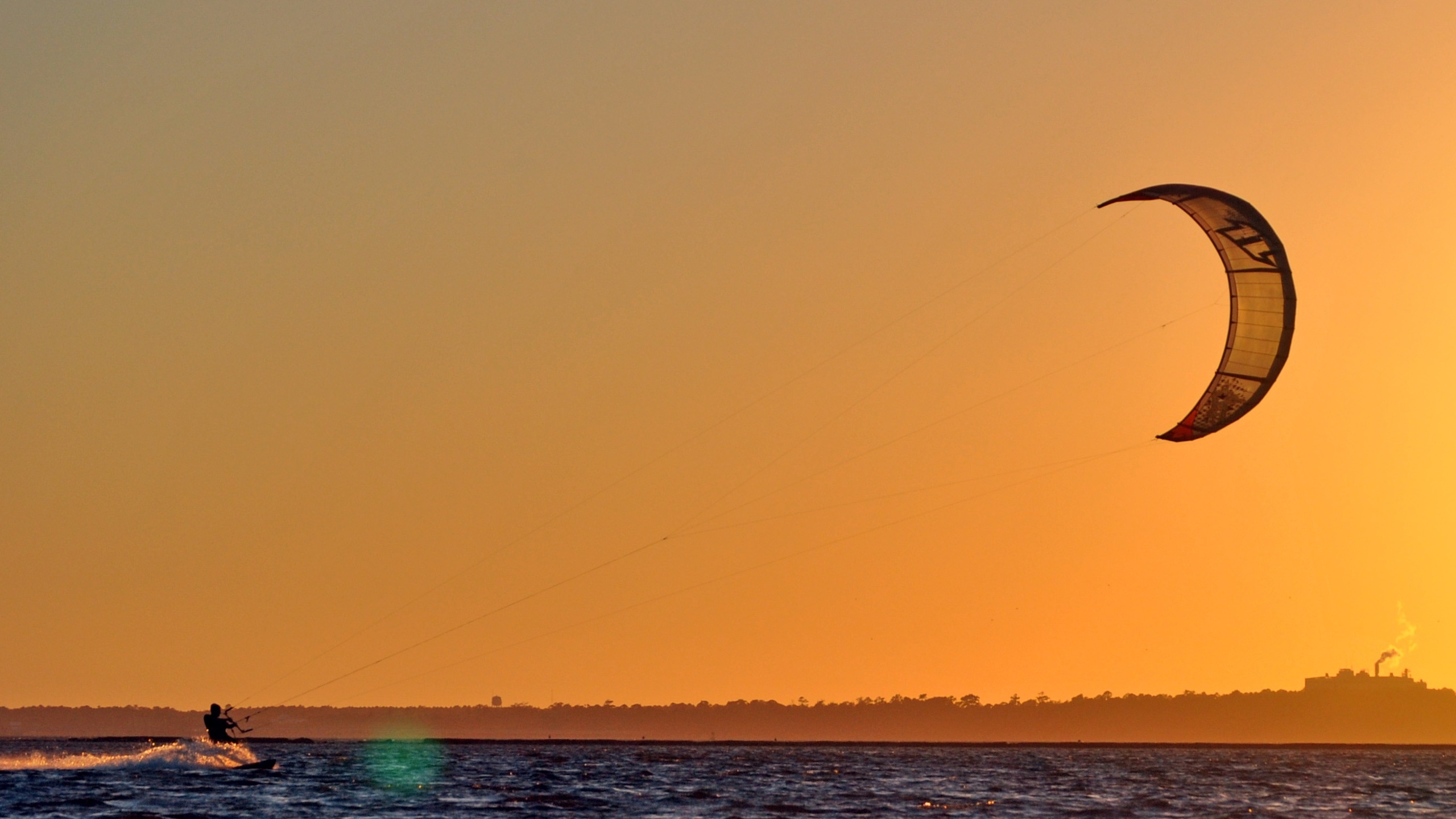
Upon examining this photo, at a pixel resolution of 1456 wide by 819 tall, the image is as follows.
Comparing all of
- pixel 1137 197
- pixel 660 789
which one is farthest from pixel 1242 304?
pixel 660 789

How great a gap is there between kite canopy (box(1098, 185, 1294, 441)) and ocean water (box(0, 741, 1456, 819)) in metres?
13.3

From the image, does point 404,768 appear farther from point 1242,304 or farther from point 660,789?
point 1242,304

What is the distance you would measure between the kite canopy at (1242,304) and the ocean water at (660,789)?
13.3m

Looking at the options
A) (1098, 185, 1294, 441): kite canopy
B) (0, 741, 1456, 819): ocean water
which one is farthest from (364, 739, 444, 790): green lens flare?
(1098, 185, 1294, 441): kite canopy

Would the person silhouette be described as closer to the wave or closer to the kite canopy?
the wave

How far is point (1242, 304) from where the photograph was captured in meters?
36.2

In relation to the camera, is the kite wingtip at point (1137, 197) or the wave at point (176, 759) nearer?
the kite wingtip at point (1137, 197)

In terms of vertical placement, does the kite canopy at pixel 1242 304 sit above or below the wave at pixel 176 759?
above

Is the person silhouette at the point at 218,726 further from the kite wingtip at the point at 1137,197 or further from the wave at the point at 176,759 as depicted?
the kite wingtip at the point at 1137,197

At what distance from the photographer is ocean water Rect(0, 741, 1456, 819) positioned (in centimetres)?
4238

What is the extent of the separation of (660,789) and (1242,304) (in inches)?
1077

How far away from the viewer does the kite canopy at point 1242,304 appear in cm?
3547

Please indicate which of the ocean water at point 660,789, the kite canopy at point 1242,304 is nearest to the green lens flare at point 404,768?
the ocean water at point 660,789

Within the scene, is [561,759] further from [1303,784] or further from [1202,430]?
[1202,430]
